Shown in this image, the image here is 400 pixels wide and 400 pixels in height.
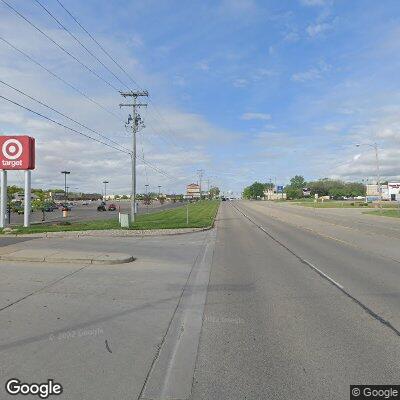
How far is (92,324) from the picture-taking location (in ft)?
21.9

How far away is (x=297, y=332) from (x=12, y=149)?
2796 cm

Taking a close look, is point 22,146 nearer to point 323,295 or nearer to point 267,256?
point 267,256

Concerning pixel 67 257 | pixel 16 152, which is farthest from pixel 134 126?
pixel 67 257

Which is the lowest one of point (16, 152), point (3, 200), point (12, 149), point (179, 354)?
point (179, 354)

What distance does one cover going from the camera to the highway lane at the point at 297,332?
15.1 ft

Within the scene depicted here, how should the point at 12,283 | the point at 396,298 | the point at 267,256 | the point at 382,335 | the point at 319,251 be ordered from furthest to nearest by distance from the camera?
1. the point at 319,251
2. the point at 267,256
3. the point at 12,283
4. the point at 396,298
5. the point at 382,335

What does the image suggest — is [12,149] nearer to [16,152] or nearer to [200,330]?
[16,152]

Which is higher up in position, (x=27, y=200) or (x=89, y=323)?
(x=27, y=200)

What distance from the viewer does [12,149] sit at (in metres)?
29.9

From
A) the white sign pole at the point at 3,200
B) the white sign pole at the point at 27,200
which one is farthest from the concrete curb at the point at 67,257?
the white sign pole at the point at 3,200

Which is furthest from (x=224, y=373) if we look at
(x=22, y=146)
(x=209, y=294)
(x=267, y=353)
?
(x=22, y=146)

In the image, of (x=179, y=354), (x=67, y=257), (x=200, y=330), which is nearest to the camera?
(x=179, y=354)

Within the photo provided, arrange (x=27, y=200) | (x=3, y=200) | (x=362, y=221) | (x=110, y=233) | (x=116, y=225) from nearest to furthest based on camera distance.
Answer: (x=110, y=233) → (x=3, y=200) → (x=27, y=200) → (x=116, y=225) → (x=362, y=221)

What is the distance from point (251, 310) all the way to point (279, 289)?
2.04 meters
